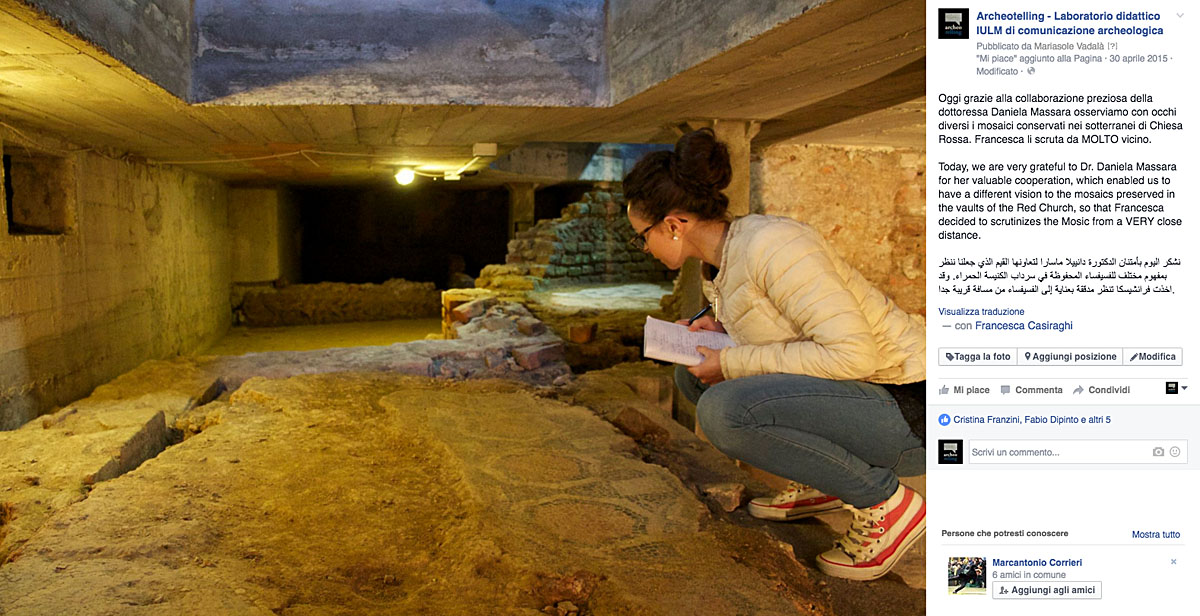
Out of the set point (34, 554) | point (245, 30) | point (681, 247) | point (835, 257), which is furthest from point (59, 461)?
point (835, 257)

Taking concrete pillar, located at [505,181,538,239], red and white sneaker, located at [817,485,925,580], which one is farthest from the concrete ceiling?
concrete pillar, located at [505,181,538,239]

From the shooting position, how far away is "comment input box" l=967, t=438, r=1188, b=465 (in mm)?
1345

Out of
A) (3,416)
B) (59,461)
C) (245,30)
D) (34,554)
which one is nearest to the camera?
(34,554)

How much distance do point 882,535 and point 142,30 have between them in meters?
3.35

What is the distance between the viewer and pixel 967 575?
55.6 inches

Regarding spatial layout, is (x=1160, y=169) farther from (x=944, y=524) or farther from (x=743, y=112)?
(x=743, y=112)

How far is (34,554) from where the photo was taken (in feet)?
6.64

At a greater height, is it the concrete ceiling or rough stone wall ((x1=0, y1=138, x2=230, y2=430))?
the concrete ceiling

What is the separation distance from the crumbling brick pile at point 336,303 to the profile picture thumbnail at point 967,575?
11103 mm

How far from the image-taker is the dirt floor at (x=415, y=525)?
183 cm

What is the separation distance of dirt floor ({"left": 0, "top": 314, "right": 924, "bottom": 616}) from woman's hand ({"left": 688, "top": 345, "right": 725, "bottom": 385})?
1.57 ft

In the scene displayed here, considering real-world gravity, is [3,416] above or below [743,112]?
below

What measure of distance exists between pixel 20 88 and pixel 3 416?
5.97ft

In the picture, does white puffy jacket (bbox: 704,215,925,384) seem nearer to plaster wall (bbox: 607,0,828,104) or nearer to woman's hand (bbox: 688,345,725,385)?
woman's hand (bbox: 688,345,725,385)
